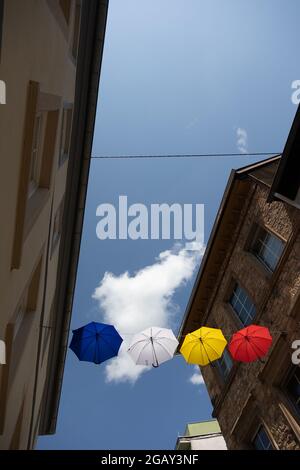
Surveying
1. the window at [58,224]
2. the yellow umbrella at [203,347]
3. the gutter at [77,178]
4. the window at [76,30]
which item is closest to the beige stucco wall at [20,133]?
the window at [76,30]

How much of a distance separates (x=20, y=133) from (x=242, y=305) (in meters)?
11.5

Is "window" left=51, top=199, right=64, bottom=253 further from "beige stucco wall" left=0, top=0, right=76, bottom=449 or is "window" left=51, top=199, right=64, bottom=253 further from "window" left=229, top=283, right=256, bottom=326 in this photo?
"window" left=229, top=283, right=256, bottom=326

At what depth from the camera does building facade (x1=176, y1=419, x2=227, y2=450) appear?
23.9 metres

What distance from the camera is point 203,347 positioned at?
1076cm

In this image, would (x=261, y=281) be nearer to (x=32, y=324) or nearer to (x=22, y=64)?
(x=32, y=324)

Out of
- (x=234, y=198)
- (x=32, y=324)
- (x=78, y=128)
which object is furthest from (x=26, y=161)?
(x=234, y=198)

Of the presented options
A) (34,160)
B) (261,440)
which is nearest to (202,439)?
(261,440)

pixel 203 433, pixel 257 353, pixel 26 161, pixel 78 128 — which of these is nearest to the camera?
pixel 26 161

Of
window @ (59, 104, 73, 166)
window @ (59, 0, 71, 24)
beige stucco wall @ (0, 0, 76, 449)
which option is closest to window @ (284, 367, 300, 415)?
beige stucco wall @ (0, 0, 76, 449)

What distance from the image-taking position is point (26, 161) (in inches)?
284

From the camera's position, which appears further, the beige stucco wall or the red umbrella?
the red umbrella

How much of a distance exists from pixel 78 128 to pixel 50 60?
5.72 m

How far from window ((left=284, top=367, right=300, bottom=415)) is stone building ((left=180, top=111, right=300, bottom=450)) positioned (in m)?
0.03

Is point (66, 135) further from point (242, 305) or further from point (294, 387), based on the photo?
point (294, 387)
